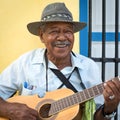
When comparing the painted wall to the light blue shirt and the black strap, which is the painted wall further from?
the black strap

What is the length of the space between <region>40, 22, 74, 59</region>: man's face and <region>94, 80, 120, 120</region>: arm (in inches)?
19.1

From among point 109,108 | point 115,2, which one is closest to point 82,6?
point 115,2

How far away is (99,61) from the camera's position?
3.37 m

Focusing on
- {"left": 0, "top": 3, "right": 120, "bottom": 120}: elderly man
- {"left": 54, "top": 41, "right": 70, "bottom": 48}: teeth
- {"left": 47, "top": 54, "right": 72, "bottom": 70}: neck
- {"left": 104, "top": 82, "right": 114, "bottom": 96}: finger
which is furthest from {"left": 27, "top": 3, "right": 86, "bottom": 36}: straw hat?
{"left": 104, "top": 82, "right": 114, "bottom": 96}: finger

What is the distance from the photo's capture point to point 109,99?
2.36m

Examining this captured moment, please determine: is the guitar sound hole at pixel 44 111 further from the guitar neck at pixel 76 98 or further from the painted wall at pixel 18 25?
the painted wall at pixel 18 25

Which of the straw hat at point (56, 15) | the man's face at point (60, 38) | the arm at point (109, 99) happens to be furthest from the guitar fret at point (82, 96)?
the straw hat at point (56, 15)

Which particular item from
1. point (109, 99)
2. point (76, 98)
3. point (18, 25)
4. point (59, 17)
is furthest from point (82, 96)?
point (18, 25)

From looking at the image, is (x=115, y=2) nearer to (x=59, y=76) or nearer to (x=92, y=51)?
(x=92, y=51)

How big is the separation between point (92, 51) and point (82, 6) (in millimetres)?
433

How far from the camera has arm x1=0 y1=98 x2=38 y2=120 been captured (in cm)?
250

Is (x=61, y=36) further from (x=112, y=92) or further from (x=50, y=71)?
(x=112, y=92)

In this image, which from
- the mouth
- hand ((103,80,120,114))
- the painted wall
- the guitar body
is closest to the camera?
hand ((103,80,120,114))

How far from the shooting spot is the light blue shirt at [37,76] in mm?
2715
